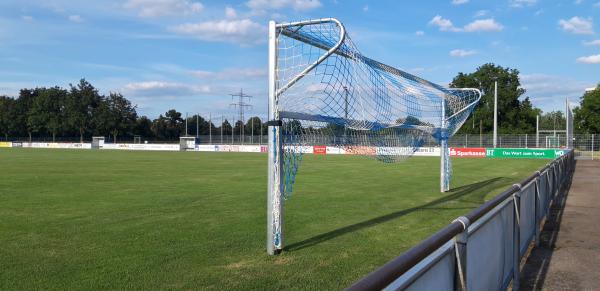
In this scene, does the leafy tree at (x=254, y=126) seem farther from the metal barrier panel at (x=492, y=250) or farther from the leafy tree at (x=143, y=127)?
the metal barrier panel at (x=492, y=250)

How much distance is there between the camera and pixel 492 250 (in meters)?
4.15

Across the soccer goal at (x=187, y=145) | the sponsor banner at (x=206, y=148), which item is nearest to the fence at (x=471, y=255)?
the sponsor banner at (x=206, y=148)

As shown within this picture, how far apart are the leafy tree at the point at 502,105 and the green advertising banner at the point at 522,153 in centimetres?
3119

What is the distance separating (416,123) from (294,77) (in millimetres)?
6765

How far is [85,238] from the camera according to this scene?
26.6 feet

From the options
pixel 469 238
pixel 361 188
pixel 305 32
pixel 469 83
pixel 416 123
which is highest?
pixel 469 83

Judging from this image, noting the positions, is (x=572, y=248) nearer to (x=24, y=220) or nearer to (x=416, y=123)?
(x=416, y=123)

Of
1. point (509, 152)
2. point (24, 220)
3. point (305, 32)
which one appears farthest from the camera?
point (509, 152)

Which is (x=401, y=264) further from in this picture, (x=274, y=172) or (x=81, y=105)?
(x=81, y=105)

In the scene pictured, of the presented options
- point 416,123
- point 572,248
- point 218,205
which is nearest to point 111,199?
point 218,205

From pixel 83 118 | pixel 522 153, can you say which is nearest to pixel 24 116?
pixel 83 118

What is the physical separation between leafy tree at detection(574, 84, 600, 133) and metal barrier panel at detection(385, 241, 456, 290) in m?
79.6

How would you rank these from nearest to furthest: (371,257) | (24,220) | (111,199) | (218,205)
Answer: (371,257) → (24,220) → (218,205) → (111,199)

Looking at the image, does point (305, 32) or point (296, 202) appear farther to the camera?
point (296, 202)
